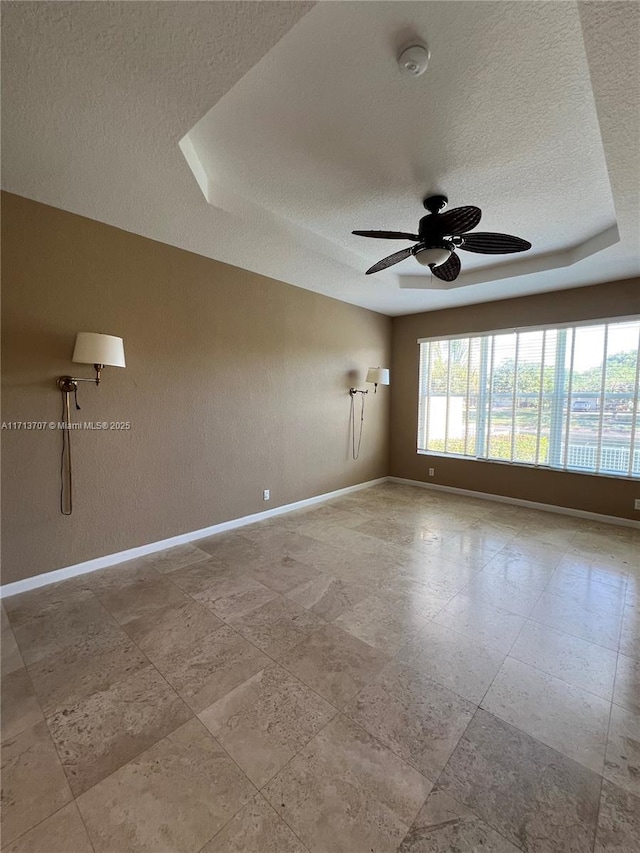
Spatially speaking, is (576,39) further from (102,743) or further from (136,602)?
(136,602)

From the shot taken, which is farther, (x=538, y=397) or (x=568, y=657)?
(x=538, y=397)

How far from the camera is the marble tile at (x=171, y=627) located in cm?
205

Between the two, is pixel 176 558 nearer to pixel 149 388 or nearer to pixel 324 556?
pixel 324 556

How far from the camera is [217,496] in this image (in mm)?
3756

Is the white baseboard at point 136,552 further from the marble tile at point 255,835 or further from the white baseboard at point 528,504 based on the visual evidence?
the marble tile at point 255,835

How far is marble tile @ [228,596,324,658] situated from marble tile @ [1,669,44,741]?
98cm

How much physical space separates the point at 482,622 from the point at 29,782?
92.0 inches

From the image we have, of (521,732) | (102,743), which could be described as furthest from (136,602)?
(521,732)

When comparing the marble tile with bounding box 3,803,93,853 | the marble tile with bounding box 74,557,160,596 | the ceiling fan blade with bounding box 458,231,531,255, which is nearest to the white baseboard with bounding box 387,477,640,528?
the ceiling fan blade with bounding box 458,231,531,255

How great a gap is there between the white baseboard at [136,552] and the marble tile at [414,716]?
2.34m

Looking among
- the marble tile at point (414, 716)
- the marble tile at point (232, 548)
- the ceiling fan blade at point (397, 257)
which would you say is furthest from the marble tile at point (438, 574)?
the ceiling fan blade at point (397, 257)

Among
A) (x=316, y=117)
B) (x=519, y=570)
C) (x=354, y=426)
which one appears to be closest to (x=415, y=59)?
(x=316, y=117)

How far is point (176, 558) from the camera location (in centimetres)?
315

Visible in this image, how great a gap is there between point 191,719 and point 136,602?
1144 mm
